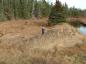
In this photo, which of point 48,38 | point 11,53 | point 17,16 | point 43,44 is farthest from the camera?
point 17,16

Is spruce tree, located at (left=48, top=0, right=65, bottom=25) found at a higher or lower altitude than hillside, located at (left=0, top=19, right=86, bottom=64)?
higher

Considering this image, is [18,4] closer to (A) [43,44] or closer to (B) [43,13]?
(B) [43,13]

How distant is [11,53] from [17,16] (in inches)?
2354

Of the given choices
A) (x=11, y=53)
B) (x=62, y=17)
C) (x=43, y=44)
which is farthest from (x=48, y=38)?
(x=62, y=17)

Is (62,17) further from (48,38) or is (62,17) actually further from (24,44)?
(24,44)

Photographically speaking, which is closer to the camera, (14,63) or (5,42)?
(14,63)

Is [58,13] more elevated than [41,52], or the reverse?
[58,13]

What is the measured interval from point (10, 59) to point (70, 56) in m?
4.60

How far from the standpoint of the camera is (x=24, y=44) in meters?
17.9

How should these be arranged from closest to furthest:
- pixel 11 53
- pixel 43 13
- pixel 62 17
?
pixel 11 53 → pixel 62 17 → pixel 43 13

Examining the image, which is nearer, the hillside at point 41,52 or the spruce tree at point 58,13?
the hillside at point 41,52

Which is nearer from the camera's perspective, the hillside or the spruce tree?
the hillside

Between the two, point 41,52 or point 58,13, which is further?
point 58,13

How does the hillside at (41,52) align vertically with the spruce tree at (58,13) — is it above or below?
below
